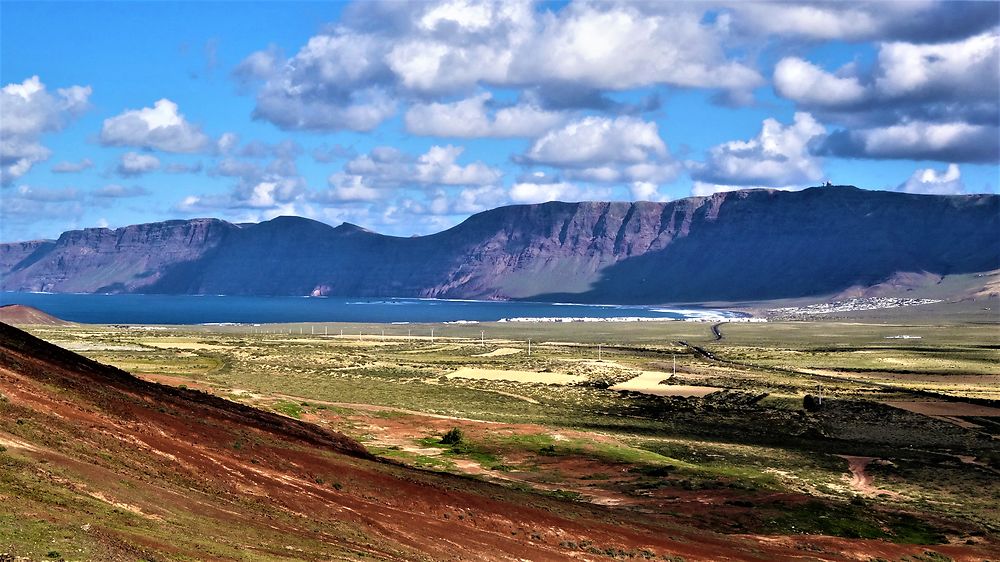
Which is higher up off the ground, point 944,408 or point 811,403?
point 811,403

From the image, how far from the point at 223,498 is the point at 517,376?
3276 inches

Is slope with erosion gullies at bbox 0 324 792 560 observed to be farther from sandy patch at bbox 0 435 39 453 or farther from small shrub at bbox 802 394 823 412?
small shrub at bbox 802 394 823 412

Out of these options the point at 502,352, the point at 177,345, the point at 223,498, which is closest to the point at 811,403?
the point at 502,352

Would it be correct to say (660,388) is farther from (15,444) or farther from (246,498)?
(15,444)

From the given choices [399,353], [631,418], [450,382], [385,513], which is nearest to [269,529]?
[385,513]

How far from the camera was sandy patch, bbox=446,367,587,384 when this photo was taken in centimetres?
10906

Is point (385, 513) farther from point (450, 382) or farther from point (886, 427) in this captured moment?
point (450, 382)

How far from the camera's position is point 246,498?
3139cm

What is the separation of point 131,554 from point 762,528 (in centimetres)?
2836

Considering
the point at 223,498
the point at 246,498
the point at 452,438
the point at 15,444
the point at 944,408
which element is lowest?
the point at 944,408

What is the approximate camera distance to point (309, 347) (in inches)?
5960

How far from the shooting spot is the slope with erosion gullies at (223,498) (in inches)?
974

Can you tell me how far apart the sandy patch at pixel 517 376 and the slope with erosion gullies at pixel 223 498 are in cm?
6186

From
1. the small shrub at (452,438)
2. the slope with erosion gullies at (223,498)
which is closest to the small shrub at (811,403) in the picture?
the small shrub at (452,438)
